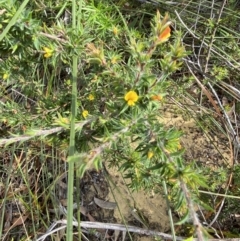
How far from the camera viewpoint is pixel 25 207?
69.6 inches

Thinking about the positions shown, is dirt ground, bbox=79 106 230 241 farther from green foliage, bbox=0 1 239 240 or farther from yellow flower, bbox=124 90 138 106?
yellow flower, bbox=124 90 138 106

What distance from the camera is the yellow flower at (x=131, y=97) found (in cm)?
88

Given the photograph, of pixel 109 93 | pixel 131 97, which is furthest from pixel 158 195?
pixel 131 97

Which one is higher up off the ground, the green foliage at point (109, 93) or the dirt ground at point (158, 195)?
the green foliage at point (109, 93)

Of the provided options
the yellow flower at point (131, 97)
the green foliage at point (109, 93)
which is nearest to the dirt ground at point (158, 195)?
the green foliage at point (109, 93)

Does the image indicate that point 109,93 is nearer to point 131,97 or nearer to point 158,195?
point 131,97

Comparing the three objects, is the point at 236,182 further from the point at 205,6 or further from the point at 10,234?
the point at 10,234

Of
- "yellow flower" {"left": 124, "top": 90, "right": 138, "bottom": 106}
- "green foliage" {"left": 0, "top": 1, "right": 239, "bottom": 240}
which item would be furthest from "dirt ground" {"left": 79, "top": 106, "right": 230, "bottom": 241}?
"yellow flower" {"left": 124, "top": 90, "right": 138, "bottom": 106}

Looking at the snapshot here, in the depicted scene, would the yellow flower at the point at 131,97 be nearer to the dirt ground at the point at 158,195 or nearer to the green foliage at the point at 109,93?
the green foliage at the point at 109,93

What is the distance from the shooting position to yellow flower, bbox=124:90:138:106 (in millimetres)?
877

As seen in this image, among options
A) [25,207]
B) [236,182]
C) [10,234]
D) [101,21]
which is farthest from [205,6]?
[10,234]

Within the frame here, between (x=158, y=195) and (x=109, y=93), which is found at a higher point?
(x=109, y=93)

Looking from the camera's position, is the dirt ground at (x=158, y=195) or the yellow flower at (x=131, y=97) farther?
the dirt ground at (x=158, y=195)

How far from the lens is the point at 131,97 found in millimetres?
878
